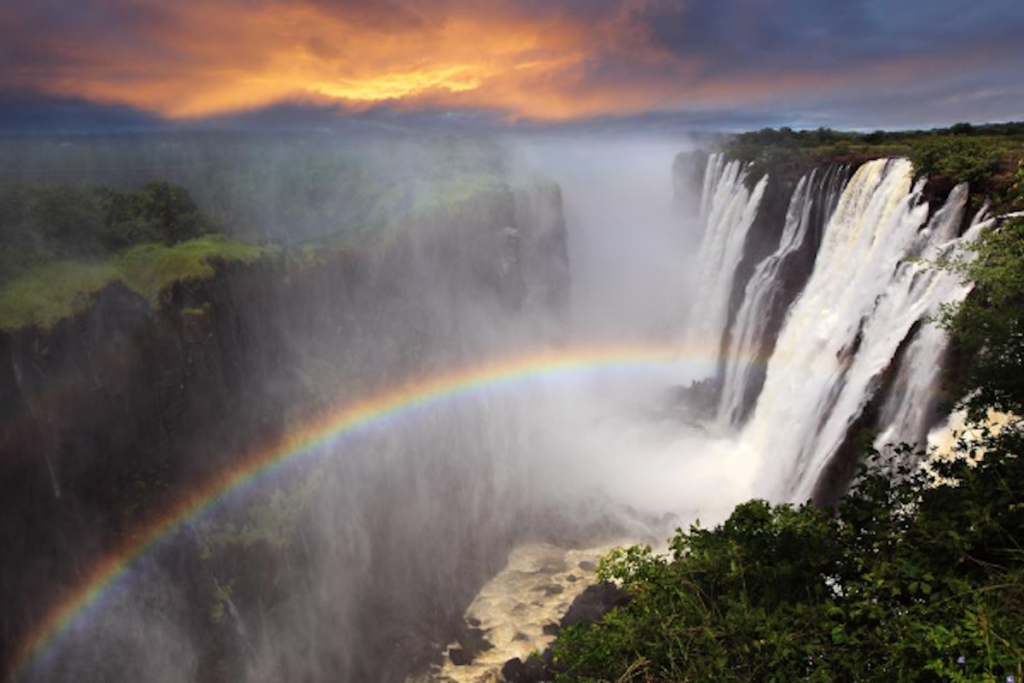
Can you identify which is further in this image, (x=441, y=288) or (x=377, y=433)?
(x=441, y=288)

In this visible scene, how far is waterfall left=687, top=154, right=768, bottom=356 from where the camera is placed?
44312 mm

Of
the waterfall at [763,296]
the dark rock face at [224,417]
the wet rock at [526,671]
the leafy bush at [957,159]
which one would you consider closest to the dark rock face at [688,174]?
the waterfall at [763,296]

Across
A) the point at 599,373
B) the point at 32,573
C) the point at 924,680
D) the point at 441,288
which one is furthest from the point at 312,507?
the point at 599,373

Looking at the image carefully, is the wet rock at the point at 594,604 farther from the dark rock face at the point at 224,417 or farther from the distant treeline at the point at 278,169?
the distant treeline at the point at 278,169

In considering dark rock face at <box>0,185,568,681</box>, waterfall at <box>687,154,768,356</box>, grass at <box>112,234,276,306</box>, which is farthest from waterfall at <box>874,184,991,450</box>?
grass at <box>112,234,276,306</box>

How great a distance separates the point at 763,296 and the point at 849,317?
959 cm

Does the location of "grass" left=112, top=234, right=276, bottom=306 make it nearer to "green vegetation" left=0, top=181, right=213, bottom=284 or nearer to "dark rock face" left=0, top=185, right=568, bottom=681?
"dark rock face" left=0, top=185, right=568, bottom=681

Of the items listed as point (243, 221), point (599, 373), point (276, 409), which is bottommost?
point (599, 373)

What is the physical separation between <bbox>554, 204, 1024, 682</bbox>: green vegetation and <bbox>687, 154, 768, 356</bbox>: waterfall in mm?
34353

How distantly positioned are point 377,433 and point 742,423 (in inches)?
855

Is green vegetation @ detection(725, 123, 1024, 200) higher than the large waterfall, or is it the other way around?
green vegetation @ detection(725, 123, 1024, 200)

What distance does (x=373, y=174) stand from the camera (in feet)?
160

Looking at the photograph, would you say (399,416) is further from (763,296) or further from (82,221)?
(763,296)

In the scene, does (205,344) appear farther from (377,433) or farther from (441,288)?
(441,288)
